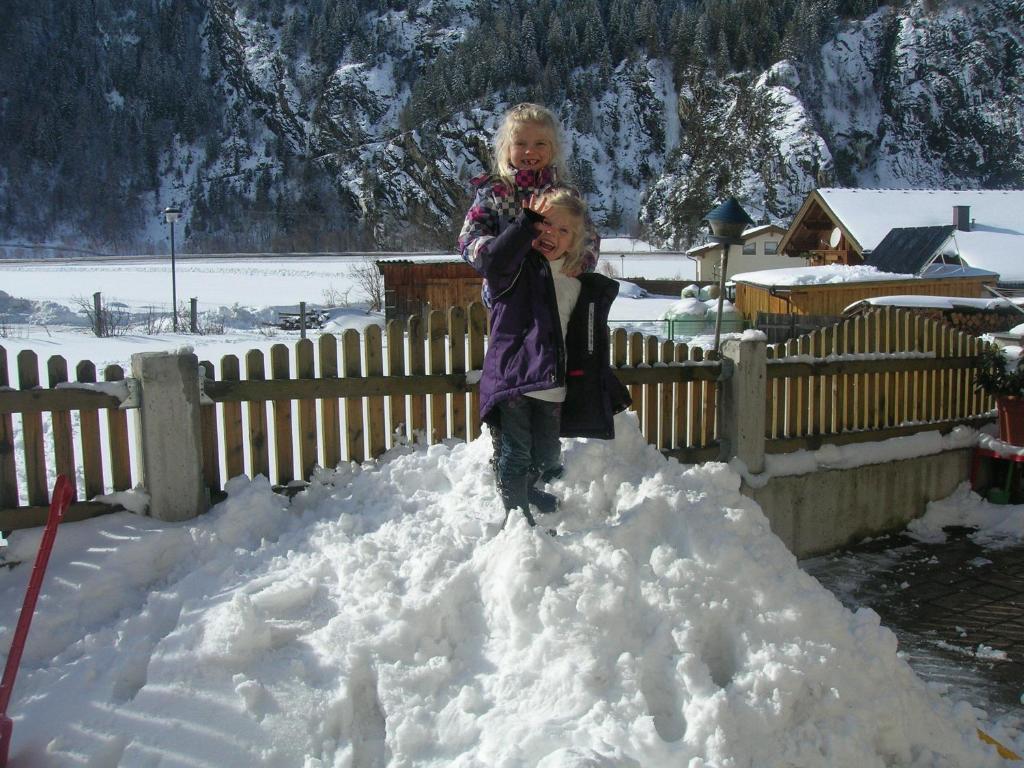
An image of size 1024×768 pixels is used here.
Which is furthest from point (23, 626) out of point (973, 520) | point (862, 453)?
point (973, 520)

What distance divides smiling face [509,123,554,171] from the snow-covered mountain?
224 feet

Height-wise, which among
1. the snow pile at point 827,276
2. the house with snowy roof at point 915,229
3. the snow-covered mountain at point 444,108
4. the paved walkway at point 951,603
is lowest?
the paved walkway at point 951,603

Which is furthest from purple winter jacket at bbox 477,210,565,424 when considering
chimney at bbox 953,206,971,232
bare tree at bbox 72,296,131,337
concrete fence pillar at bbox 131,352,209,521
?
chimney at bbox 953,206,971,232

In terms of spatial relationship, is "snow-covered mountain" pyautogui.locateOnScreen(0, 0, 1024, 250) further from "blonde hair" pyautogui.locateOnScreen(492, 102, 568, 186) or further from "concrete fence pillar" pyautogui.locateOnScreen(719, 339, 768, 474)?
"blonde hair" pyautogui.locateOnScreen(492, 102, 568, 186)

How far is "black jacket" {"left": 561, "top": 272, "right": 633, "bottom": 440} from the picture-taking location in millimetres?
3467

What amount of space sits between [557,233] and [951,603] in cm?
399

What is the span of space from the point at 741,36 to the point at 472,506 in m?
110

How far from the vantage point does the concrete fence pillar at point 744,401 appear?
5.86 m

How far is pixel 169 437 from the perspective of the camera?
390 cm

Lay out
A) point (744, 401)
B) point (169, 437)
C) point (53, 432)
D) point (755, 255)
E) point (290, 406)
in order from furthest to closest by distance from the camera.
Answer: point (755, 255), point (744, 401), point (290, 406), point (169, 437), point (53, 432)

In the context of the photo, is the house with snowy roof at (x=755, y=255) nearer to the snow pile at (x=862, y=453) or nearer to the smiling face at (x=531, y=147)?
the snow pile at (x=862, y=453)

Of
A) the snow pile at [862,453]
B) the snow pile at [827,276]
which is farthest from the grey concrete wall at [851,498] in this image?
the snow pile at [827,276]

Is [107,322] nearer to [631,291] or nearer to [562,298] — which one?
[562,298]

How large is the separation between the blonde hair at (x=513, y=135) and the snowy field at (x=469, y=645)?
1.38 meters
